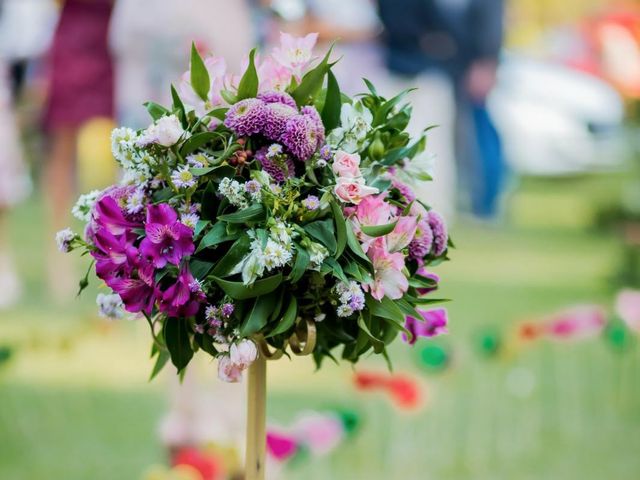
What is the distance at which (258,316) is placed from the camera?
6.12ft

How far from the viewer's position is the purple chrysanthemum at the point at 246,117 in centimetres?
189

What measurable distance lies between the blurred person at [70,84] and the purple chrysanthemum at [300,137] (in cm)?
411

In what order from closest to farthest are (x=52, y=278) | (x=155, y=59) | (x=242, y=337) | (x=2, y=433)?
(x=242, y=337) < (x=155, y=59) < (x=2, y=433) < (x=52, y=278)

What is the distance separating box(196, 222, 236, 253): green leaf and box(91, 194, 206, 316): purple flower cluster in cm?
2

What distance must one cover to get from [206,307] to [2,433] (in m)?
2.27

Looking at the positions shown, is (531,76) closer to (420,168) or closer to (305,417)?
(305,417)

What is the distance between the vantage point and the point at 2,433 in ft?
12.8

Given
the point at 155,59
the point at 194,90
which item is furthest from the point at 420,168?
the point at 155,59

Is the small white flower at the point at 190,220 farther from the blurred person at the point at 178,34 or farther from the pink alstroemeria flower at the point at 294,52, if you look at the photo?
the blurred person at the point at 178,34

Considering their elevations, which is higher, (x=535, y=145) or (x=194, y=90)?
(x=535, y=145)

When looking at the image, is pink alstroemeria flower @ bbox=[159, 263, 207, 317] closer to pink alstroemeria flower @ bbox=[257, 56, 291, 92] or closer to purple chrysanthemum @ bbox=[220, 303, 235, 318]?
purple chrysanthemum @ bbox=[220, 303, 235, 318]

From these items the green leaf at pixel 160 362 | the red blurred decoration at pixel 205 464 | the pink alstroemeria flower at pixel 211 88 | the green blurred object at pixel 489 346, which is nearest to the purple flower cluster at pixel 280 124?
the pink alstroemeria flower at pixel 211 88

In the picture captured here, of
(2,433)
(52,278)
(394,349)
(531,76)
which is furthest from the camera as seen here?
(531,76)

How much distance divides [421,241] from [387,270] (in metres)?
0.12
